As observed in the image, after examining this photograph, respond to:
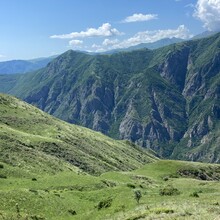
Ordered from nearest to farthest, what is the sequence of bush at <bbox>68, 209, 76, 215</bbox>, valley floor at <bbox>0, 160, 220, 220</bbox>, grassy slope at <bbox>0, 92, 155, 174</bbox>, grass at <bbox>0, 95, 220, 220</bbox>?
valley floor at <bbox>0, 160, 220, 220</bbox>
grass at <bbox>0, 95, 220, 220</bbox>
bush at <bbox>68, 209, 76, 215</bbox>
grassy slope at <bbox>0, 92, 155, 174</bbox>

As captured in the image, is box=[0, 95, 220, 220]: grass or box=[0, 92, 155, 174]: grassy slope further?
box=[0, 92, 155, 174]: grassy slope

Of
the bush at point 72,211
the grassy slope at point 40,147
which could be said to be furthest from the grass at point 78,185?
the bush at point 72,211

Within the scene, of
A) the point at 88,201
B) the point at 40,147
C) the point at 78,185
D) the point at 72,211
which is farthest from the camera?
the point at 40,147

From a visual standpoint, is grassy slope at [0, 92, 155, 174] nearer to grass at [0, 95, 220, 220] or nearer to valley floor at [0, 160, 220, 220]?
grass at [0, 95, 220, 220]

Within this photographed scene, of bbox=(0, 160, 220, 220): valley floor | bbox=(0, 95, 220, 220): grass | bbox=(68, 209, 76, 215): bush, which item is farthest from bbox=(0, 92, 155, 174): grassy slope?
bbox=(68, 209, 76, 215): bush

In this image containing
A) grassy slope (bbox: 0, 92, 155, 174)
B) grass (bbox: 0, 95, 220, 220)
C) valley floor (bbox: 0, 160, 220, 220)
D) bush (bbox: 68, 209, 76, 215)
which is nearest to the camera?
valley floor (bbox: 0, 160, 220, 220)

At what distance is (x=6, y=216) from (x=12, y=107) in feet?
391

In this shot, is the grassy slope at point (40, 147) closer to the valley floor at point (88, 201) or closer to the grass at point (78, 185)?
the grass at point (78, 185)

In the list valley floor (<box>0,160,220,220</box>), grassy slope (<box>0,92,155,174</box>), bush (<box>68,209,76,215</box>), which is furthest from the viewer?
grassy slope (<box>0,92,155,174</box>)

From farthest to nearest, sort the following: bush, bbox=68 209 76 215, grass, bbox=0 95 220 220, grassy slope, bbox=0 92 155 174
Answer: grassy slope, bbox=0 92 155 174 < bush, bbox=68 209 76 215 < grass, bbox=0 95 220 220

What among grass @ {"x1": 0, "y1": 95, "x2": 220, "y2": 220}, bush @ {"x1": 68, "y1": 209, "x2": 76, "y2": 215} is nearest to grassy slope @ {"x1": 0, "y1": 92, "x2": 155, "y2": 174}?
grass @ {"x1": 0, "y1": 95, "x2": 220, "y2": 220}

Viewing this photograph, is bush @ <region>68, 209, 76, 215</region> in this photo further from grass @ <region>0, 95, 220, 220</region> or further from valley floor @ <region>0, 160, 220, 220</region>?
grass @ <region>0, 95, 220, 220</region>


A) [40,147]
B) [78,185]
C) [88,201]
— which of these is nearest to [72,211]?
[88,201]

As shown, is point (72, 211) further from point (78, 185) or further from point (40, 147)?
point (40, 147)
